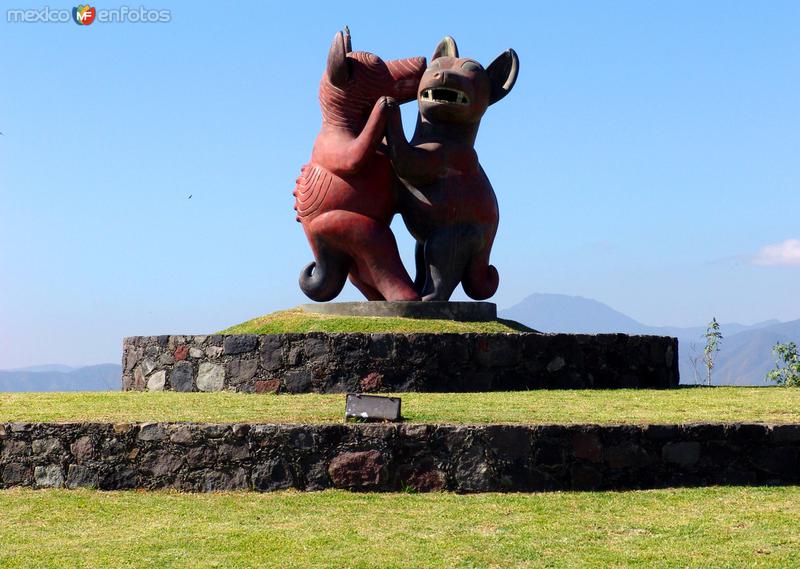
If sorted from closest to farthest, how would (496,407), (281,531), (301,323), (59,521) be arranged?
(281,531), (59,521), (496,407), (301,323)

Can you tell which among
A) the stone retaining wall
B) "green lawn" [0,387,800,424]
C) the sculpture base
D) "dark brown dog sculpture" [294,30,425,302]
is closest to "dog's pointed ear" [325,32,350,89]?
"dark brown dog sculpture" [294,30,425,302]

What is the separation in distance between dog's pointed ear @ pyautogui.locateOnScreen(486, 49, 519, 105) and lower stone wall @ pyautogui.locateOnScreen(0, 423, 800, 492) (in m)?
8.09

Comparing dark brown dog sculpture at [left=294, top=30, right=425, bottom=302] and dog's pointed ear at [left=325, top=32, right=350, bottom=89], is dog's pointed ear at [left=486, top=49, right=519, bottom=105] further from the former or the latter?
dog's pointed ear at [left=325, top=32, right=350, bottom=89]

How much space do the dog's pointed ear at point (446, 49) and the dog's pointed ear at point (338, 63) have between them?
4.75ft

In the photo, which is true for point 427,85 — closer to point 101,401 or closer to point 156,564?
point 101,401

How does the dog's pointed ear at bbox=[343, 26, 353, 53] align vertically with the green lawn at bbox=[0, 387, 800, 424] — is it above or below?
above

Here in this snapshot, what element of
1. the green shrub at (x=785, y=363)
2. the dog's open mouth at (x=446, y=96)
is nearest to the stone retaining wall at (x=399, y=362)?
the dog's open mouth at (x=446, y=96)

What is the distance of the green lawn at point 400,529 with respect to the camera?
6.86 metres

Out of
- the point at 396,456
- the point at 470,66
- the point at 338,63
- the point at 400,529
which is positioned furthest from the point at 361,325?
the point at 400,529

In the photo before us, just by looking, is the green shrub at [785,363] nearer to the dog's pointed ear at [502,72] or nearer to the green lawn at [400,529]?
the dog's pointed ear at [502,72]

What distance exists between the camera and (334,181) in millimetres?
15477

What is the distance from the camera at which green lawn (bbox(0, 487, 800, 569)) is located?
6.86m

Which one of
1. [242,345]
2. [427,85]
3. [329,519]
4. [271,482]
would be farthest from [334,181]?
[329,519]

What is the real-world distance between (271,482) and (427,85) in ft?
26.6
